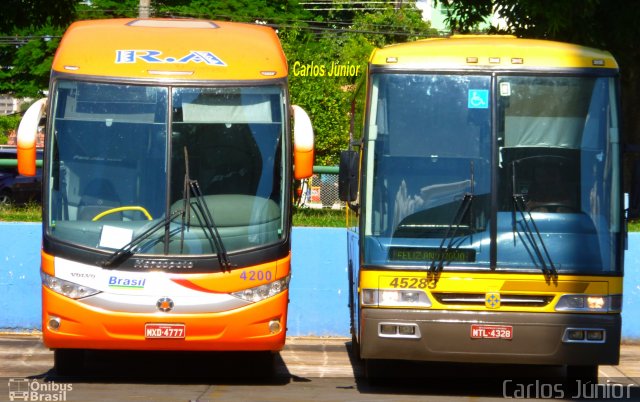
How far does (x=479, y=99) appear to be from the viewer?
9391 mm

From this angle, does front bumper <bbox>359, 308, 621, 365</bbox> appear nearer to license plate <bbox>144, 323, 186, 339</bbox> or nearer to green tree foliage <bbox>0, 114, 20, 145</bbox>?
license plate <bbox>144, 323, 186, 339</bbox>

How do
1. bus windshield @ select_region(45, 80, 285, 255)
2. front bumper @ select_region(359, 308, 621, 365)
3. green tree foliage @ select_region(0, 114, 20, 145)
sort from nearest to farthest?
front bumper @ select_region(359, 308, 621, 365) → bus windshield @ select_region(45, 80, 285, 255) → green tree foliage @ select_region(0, 114, 20, 145)

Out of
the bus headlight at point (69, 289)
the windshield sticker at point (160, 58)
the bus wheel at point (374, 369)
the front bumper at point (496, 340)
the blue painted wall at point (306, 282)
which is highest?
the windshield sticker at point (160, 58)

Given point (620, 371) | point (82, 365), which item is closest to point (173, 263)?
point (82, 365)

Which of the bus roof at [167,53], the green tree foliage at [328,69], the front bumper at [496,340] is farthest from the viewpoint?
the green tree foliage at [328,69]

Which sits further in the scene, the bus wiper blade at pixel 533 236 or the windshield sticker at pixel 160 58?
the windshield sticker at pixel 160 58

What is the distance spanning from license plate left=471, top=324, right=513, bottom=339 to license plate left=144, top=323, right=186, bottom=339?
2.42m

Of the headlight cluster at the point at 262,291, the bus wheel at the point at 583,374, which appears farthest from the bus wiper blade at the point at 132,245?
the bus wheel at the point at 583,374

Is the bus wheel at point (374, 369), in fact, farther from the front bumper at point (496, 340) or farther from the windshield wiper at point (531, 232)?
the windshield wiper at point (531, 232)

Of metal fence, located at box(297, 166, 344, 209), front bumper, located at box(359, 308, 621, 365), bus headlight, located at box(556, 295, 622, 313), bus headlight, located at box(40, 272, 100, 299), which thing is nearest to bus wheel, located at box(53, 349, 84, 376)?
bus headlight, located at box(40, 272, 100, 299)

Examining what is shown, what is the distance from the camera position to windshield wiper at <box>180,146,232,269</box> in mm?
9414

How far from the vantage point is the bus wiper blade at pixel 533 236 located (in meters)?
9.12

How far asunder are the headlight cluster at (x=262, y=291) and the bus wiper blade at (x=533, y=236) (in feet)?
6.98

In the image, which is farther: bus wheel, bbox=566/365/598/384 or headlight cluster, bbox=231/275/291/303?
bus wheel, bbox=566/365/598/384
